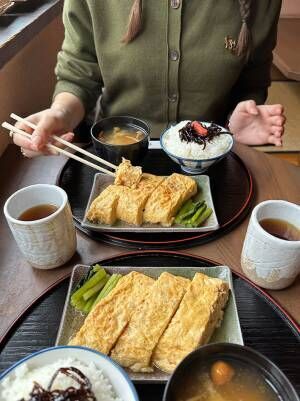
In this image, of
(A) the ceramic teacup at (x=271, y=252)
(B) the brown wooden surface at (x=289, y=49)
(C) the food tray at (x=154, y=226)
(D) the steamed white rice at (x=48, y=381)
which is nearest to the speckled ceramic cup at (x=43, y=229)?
(C) the food tray at (x=154, y=226)

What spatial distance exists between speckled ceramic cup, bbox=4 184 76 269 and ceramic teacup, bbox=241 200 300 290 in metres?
0.54

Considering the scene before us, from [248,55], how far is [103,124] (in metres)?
0.80

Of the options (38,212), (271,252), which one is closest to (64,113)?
(38,212)

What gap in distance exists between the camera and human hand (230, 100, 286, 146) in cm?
168

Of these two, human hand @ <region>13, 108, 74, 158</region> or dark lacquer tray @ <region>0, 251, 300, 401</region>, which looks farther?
human hand @ <region>13, 108, 74, 158</region>

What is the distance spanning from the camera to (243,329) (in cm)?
101

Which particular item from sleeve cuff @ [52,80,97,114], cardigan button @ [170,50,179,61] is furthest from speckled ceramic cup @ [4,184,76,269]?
cardigan button @ [170,50,179,61]

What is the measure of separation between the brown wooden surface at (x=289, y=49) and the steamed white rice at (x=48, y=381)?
3.66 meters

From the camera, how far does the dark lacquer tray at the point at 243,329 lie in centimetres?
93

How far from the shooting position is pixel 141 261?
47.3 inches

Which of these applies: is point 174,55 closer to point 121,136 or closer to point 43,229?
point 121,136

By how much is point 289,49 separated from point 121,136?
3.30 metres

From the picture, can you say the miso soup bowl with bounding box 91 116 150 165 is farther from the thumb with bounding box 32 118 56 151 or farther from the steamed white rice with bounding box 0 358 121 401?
the steamed white rice with bounding box 0 358 121 401

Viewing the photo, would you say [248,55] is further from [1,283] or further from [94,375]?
[94,375]
